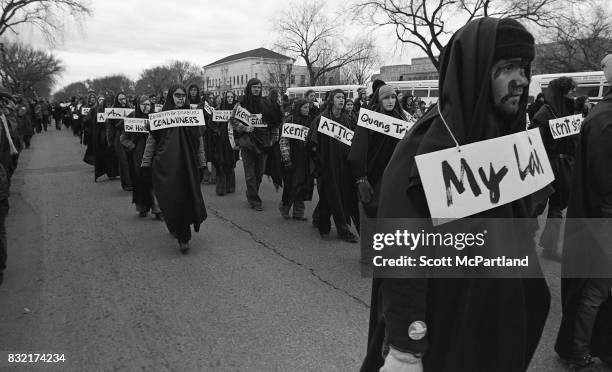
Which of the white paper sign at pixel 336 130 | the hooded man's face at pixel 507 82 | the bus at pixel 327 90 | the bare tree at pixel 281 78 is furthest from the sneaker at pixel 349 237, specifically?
the bare tree at pixel 281 78

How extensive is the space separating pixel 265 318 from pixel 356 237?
2.68 m

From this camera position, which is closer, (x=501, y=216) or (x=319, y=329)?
(x=501, y=216)

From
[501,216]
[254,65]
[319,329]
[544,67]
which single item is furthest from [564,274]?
[254,65]

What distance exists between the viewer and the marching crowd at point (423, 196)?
1562mm

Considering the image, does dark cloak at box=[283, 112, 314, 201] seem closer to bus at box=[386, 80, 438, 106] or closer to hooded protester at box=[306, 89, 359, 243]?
hooded protester at box=[306, 89, 359, 243]

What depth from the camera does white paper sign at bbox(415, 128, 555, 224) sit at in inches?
60.6

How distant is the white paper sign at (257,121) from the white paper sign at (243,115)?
52mm

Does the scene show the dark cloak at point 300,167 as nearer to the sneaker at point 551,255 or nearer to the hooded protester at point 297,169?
the hooded protester at point 297,169

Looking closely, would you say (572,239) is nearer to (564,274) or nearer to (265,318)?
(564,274)

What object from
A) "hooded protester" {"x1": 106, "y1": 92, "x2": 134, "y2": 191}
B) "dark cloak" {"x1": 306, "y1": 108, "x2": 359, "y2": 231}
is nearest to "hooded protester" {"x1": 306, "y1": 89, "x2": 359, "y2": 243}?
"dark cloak" {"x1": 306, "y1": 108, "x2": 359, "y2": 231}

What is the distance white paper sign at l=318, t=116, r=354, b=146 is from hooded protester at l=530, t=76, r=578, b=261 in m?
2.15

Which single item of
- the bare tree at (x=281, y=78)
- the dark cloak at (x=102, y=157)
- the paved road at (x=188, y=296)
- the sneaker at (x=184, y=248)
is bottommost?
the paved road at (x=188, y=296)

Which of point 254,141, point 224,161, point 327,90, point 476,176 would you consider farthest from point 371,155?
point 327,90

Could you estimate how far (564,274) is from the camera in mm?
3271
